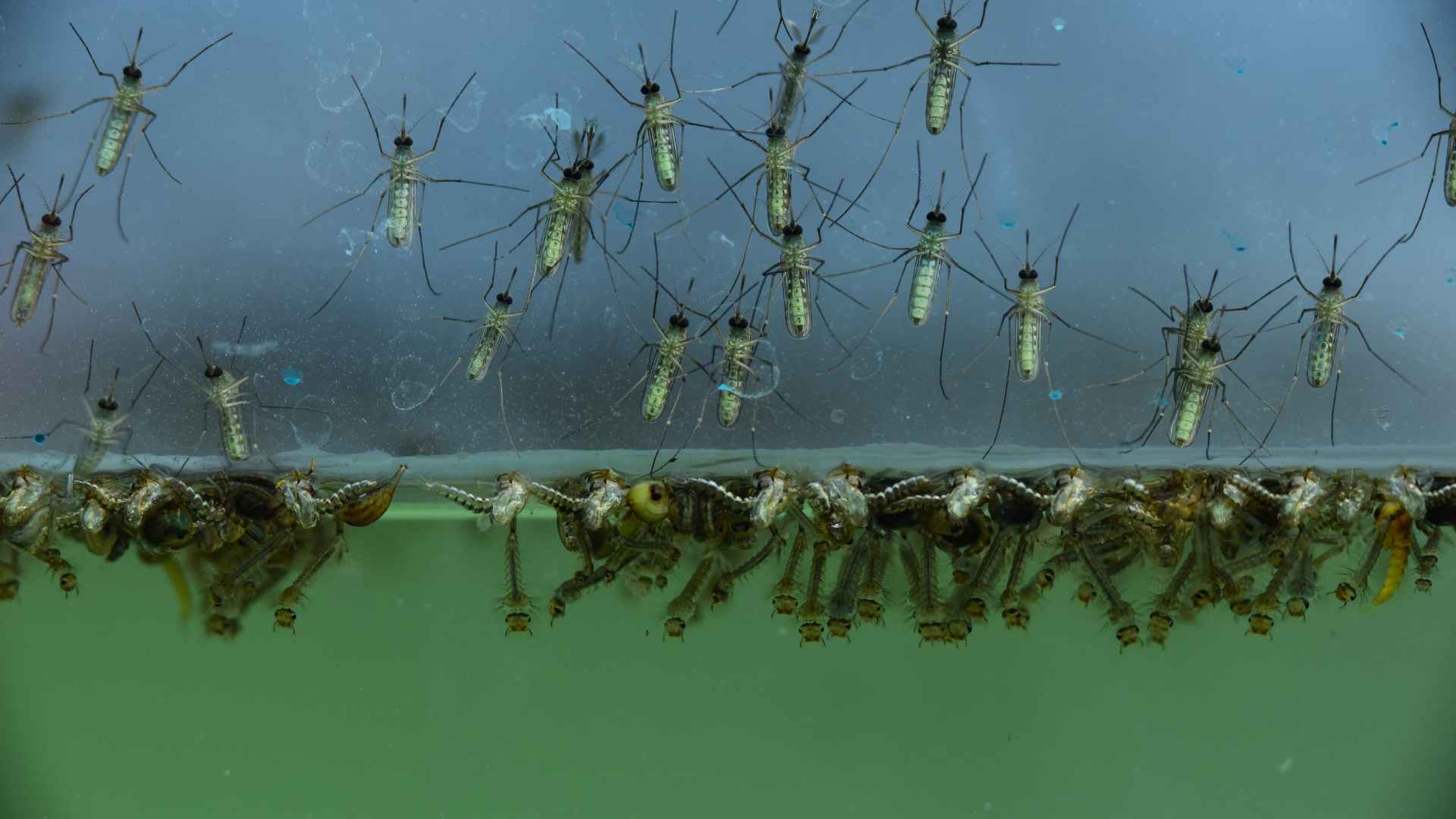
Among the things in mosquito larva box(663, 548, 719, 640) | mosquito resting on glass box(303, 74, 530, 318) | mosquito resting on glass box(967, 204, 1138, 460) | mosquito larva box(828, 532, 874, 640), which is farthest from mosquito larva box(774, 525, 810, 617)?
mosquito resting on glass box(303, 74, 530, 318)

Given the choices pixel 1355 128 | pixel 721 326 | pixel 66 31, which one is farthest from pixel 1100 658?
pixel 66 31

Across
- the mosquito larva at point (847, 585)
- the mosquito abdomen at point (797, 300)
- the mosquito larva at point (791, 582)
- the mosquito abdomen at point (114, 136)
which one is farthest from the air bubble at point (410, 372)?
the mosquito larva at point (847, 585)

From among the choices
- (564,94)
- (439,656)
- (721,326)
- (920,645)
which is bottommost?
(439,656)

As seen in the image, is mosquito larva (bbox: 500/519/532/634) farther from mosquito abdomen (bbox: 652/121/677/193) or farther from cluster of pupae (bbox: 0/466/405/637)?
mosquito abdomen (bbox: 652/121/677/193)

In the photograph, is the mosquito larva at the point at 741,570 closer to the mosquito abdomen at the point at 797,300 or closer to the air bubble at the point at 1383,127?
the mosquito abdomen at the point at 797,300

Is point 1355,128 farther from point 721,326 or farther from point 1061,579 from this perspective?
point 721,326

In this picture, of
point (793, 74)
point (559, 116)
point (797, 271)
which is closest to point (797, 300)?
point (797, 271)

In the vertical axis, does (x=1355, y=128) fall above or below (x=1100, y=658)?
above
